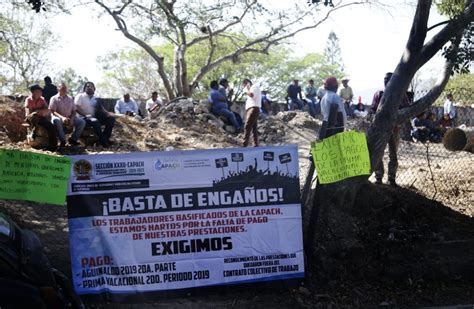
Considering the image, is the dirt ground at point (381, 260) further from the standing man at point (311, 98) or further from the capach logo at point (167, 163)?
the standing man at point (311, 98)

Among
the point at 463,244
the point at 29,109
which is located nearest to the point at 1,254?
the point at 463,244

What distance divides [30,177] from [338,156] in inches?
117

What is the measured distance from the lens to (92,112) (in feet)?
38.4

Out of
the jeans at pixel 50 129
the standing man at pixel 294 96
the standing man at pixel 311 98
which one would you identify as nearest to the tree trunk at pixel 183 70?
the standing man at pixel 294 96

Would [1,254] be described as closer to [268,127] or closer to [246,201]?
[246,201]

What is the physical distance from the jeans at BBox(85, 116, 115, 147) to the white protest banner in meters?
6.87

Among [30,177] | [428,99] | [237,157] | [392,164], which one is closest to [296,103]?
[392,164]

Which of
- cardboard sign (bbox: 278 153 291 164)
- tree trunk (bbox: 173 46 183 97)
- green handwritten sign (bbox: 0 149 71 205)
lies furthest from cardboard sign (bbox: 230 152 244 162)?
tree trunk (bbox: 173 46 183 97)

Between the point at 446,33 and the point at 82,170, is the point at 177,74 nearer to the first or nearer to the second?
the point at 446,33

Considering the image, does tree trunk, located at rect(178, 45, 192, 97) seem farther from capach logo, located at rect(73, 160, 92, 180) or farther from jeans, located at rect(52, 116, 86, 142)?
capach logo, located at rect(73, 160, 92, 180)

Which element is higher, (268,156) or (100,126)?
(100,126)

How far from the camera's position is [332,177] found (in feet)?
18.1

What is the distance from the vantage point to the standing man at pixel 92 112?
11500 mm

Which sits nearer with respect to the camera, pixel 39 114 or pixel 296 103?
pixel 39 114
